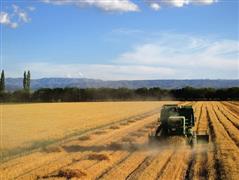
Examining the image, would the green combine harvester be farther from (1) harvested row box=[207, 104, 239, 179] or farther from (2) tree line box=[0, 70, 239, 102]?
(2) tree line box=[0, 70, 239, 102]

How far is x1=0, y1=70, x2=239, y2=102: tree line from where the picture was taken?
126375 mm

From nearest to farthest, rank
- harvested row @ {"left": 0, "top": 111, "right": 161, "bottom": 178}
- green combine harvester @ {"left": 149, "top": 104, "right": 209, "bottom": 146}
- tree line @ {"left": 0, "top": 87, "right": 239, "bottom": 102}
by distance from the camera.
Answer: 1. harvested row @ {"left": 0, "top": 111, "right": 161, "bottom": 178}
2. green combine harvester @ {"left": 149, "top": 104, "right": 209, "bottom": 146}
3. tree line @ {"left": 0, "top": 87, "right": 239, "bottom": 102}

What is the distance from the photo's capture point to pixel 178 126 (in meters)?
21.7

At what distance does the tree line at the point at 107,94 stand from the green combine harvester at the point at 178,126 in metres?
103

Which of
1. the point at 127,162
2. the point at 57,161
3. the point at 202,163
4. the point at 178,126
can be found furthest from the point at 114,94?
the point at 202,163

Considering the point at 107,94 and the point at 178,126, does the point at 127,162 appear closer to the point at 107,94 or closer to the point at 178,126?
the point at 178,126

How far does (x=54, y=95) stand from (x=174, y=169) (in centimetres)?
11905

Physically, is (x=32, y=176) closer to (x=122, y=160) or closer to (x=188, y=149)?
(x=122, y=160)

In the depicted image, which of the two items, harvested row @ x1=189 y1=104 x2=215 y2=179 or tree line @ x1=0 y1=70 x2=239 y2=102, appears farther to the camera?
tree line @ x1=0 y1=70 x2=239 y2=102

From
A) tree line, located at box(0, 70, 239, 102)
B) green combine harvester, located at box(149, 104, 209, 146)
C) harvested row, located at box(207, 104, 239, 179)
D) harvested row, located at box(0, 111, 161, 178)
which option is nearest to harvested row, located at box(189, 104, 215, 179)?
harvested row, located at box(207, 104, 239, 179)

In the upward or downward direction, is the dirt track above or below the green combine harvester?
below

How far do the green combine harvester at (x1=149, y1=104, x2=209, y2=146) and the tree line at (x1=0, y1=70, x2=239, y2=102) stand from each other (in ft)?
339

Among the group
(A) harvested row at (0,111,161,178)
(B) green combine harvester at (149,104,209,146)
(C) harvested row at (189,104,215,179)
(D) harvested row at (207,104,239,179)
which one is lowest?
(A) harvested row at (0,111,161,178)

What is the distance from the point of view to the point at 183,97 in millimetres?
127875
